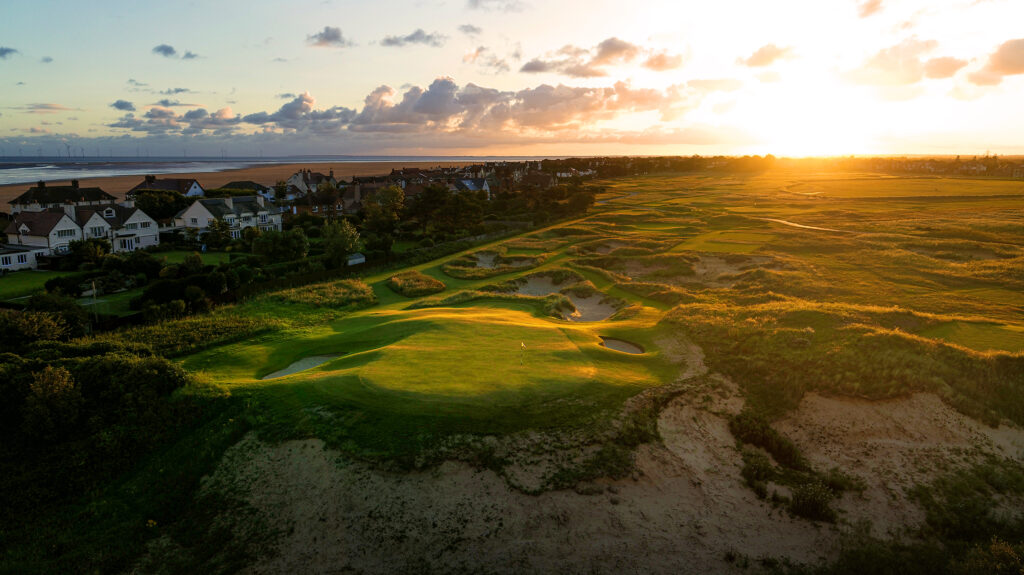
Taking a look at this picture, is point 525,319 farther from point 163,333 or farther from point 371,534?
point 163,333

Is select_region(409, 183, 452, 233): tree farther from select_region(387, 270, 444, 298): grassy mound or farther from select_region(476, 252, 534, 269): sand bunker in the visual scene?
select_region(387, 270, 444, 298): grassy mound

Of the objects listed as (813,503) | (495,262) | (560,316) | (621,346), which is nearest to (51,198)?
(495,262)

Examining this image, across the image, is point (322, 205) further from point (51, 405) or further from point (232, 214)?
point (51, 405)

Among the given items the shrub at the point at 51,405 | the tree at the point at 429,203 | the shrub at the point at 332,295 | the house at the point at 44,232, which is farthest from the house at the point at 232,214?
the shrub at the point at 51,405

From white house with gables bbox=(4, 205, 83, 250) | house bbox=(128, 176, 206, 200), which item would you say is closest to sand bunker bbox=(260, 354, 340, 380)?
white house with gables bbox=(4, 205, 83, 250)

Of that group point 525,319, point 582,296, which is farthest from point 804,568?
point 582,296
